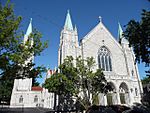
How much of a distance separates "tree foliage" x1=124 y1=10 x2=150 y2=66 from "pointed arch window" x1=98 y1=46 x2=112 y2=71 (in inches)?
754

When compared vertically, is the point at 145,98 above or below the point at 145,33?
below

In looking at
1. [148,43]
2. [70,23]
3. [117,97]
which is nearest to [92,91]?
[117,97]

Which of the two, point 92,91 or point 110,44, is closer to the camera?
point 92,91

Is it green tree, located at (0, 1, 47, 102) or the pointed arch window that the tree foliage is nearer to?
green tree, located at (0, 1, 47, 102)

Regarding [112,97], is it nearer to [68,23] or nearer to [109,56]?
[109,56]

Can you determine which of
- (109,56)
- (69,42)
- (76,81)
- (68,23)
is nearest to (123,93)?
(109,56)

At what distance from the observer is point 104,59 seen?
35.7 m

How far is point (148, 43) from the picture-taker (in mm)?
14055

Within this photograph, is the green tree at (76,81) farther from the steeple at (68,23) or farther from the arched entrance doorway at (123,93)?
the steeple at (68,23)

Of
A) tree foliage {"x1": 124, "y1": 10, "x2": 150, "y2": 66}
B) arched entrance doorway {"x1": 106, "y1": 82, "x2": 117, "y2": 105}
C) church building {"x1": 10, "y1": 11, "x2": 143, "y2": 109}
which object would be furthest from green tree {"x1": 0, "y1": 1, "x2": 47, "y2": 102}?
arched entrance doorway {"x1": 106, "y1": 82, "x2": 117, "y2": 105}

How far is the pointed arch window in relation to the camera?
35.0 meters

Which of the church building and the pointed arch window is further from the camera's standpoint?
the pointed arch window

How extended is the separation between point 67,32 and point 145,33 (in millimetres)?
23430

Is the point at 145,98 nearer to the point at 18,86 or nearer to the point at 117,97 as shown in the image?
the point at 117,97
